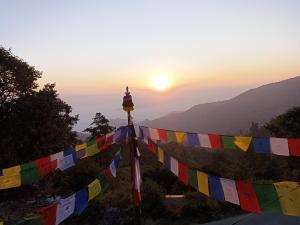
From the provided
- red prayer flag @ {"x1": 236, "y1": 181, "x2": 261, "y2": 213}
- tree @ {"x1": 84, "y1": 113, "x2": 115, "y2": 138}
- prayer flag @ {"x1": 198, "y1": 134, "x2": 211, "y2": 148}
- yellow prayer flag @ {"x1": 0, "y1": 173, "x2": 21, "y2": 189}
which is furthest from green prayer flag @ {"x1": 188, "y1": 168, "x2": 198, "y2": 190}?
tree @ {"x1": 84, "y1": 113, "x2": 115, "y2": 138}

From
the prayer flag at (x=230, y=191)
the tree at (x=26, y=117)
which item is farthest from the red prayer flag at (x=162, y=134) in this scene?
the tree at (x=26, y=117)

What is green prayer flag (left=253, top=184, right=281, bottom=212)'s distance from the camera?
7251mm

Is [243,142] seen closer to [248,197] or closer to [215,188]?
[215,188]

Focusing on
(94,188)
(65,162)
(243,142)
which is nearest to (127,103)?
(65,162)

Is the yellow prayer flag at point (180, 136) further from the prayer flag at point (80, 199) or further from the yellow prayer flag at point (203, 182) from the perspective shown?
the prayer flag at point (80, 199)

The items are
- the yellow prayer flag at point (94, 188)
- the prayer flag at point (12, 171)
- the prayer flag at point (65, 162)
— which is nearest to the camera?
the yellow prayer flag at point (94, 188)

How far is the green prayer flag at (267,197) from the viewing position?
7251 mm

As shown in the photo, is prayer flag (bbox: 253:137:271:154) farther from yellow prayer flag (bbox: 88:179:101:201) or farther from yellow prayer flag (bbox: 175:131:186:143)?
yellow prayer flag (bbox: 88:179:101:201)

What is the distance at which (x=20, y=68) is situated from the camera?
30.5m

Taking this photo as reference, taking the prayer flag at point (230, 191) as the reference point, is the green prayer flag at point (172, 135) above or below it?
above

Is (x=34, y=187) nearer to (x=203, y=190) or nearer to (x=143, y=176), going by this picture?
(x=143, y=176)

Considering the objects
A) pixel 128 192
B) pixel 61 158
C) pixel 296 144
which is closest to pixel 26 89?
pixel 128 192

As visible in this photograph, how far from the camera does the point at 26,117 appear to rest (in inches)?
1101

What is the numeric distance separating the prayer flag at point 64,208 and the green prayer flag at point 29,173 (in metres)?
1.33
